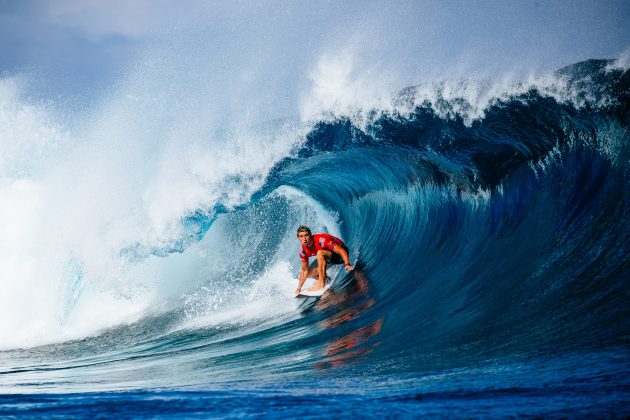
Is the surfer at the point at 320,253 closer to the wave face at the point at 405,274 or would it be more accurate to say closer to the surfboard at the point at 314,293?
the surfboard at the point at 314,293

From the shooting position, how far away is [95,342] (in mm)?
6594

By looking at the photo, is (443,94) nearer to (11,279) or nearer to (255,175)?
(255,175)

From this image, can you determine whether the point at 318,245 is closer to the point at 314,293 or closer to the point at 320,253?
the point at 320,253

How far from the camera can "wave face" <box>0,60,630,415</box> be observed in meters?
2.57

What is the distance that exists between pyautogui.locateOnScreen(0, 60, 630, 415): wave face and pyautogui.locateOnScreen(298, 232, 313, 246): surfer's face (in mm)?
749

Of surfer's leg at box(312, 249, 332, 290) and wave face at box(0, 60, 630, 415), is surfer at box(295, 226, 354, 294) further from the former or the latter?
wave face at box(0, 60, 630, 415)

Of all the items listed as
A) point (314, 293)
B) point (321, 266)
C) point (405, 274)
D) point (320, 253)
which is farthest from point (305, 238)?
point (405, 274)

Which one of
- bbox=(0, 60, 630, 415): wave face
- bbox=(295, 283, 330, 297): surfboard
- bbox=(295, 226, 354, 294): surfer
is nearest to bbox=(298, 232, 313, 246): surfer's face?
bbox=(295, 226, 354, 294): surfer

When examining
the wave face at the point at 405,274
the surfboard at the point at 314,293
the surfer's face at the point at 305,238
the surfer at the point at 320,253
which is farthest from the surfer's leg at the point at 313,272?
the surfer's face at the point at 305,238

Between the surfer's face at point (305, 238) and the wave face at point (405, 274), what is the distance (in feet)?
2.46

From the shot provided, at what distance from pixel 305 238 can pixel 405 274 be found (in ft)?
4.52

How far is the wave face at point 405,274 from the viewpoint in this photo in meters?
2.57

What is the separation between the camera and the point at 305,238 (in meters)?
7.06

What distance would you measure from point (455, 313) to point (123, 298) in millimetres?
6092
